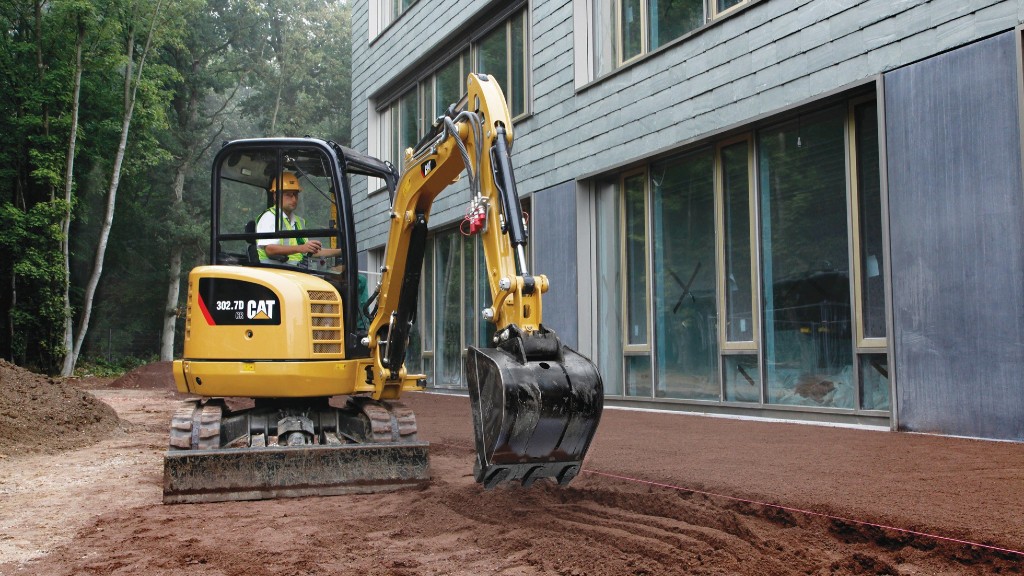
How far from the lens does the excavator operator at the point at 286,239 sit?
21.9ft

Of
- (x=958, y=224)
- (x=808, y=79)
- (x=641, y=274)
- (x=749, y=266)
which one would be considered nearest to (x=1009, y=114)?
(x=958, y=224)

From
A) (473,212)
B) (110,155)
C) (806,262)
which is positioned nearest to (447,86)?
(806,262)

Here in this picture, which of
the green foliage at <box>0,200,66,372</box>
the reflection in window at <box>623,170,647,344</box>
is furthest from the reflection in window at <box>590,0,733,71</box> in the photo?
the green foliage at <box>0,200,66,372</box>

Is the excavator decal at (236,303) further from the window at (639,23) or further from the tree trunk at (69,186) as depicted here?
the tree trunk at (69,186)

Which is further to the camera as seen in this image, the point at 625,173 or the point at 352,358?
the point at 625,173

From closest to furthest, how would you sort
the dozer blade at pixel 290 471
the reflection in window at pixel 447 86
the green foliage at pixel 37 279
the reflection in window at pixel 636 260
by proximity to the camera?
the dozer blade at pixel 290 471, the reflection in window at pixel 636 260, the reflection in window at pixel 447 86, the green foliage at pixel 37 279

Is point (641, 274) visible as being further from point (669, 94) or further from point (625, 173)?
point (669, 94)

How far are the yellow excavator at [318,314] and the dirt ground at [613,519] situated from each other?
0.30m

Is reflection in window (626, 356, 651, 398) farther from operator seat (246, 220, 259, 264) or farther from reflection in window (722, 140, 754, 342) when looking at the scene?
operator seat (246, 220, 259, 264)

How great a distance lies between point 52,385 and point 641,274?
7.39 meters

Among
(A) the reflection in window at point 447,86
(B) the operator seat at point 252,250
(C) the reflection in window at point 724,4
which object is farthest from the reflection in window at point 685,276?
(A) the reflection in window at point 447,86

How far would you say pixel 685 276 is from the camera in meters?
10.3

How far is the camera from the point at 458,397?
49.8 feet

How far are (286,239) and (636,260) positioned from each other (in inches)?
220
